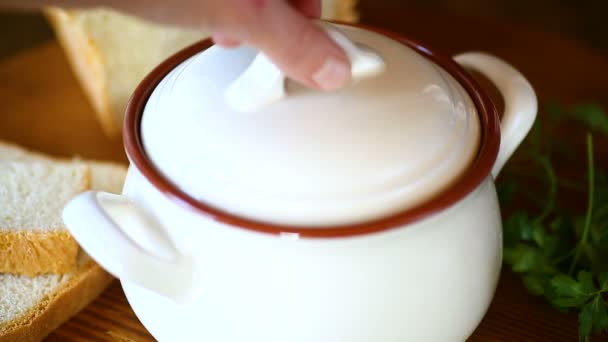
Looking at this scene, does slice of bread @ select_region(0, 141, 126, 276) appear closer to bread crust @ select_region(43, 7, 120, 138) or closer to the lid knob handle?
bread crust @ select_region(43, 7, 120, 138)

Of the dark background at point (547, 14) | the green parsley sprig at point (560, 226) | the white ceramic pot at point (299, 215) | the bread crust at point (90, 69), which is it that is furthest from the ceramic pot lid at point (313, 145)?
the dark background at point (547, 14)

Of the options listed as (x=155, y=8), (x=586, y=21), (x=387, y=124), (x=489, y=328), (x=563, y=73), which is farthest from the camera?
(x=586, y=21)

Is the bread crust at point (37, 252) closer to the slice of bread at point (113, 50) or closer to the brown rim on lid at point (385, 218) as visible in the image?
the brown rim on lid at point (385, 218)

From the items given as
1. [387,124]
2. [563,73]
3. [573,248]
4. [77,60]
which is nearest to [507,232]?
[573,248]

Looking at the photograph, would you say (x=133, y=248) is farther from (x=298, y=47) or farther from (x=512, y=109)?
(x=512, y=109)

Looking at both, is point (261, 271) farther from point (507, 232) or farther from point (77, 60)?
point (77, 60)
